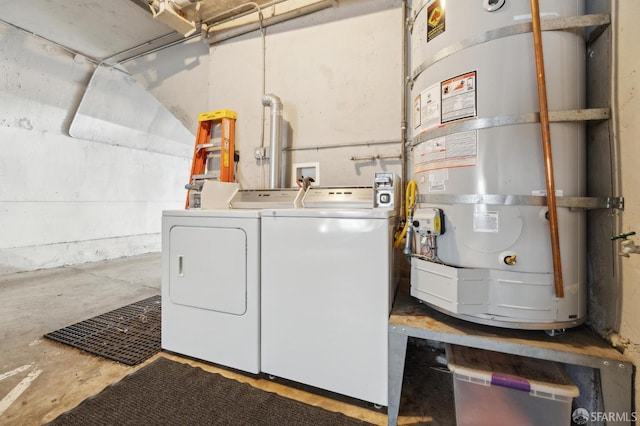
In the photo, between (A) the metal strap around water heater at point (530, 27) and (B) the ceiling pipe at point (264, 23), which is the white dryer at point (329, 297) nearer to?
(A) the metal strap around water heater at point (530, 27)

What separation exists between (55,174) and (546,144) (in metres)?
5.44

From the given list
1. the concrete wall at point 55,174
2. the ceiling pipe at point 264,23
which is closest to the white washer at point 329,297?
the ceiling pipe at point 264,23

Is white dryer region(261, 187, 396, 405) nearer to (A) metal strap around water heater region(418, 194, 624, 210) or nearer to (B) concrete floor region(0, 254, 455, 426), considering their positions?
(B) concrete floor region(0, 254, 455, 426)

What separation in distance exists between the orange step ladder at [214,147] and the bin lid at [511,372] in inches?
83.8

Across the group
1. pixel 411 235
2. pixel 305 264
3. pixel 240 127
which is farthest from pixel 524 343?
pixel 240 127

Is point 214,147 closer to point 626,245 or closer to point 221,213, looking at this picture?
point 221,213

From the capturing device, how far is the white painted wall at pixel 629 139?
0.90m

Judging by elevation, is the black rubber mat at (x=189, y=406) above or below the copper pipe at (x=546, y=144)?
below

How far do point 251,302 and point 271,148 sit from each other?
1.25 metres

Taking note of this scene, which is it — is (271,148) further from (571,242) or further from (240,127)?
(571,242)

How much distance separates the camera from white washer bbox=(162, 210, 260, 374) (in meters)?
1.49

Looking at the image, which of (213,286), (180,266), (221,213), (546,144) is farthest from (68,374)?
(546,144)

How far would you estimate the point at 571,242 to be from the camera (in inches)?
41.0

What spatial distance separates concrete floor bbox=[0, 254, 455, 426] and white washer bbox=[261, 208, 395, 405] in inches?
6.5
